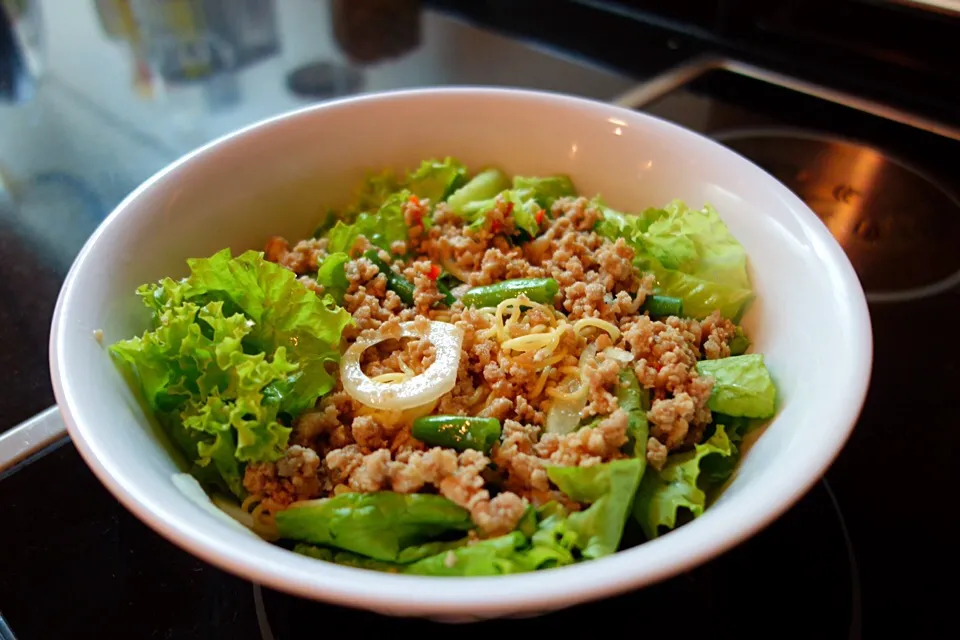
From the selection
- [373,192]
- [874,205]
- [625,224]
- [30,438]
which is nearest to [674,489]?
[625,224]

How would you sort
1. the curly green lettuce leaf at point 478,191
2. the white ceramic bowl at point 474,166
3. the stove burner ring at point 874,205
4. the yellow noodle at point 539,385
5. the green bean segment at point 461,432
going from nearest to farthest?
the white ceramic bowl at point 474,166, the green bean segment at point 461,432, the yellow noodle at point 539,385, the curly green lettuce leaf at point 478,191, the stove burner ring at point 874,205

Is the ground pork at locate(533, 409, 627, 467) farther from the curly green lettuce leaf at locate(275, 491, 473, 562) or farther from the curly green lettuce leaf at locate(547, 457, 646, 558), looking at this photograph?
the curly green lettuce leaf at locate(275, 491, 473, 562)

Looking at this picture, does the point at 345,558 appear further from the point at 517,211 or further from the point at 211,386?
the point at 517,211

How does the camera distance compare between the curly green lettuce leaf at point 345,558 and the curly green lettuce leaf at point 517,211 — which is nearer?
the curly green lettuce leaf at point 345,558

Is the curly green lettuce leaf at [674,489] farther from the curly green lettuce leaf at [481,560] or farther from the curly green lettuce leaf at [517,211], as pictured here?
the curly green lettuce leaf at [517,211]

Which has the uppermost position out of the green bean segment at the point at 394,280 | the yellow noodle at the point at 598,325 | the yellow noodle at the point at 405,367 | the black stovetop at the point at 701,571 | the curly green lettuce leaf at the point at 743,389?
the green bean segment at the point at 394,280

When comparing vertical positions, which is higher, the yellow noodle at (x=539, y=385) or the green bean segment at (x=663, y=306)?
the green bean segment at (x=663, y=306)

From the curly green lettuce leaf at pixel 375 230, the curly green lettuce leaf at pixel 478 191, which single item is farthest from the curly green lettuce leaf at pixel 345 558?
the curly green lettuce leaf at pixel 478 191

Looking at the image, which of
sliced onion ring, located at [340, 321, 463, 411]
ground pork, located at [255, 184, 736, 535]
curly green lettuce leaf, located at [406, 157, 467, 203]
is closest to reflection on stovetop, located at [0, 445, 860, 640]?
ground pork, located at [255, 184, 736, 535]
